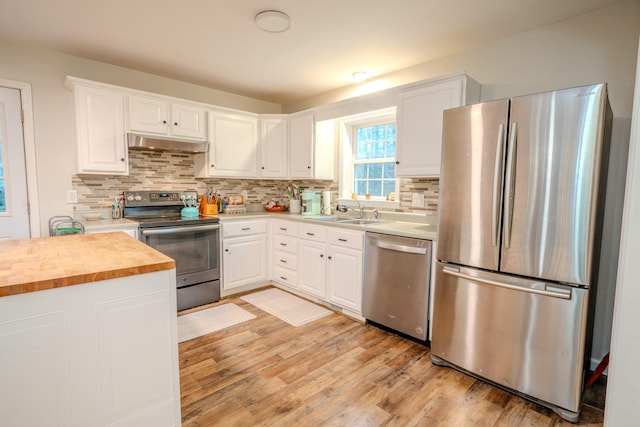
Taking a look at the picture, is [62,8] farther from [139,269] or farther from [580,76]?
[580,76]

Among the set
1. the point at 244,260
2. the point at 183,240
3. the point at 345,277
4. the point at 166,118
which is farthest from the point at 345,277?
the point at 166,118

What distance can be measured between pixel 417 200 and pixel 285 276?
168 centimetres

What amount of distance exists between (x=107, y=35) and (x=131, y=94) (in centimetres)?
57

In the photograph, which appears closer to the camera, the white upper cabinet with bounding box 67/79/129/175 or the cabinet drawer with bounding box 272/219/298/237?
the white upper cabinet with bounding box 67/79/129/175

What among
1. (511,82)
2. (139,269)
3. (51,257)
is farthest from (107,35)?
(511,82)

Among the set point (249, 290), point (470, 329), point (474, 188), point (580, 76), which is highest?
point (580, 76)

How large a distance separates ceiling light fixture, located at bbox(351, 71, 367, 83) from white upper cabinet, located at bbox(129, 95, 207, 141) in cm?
166

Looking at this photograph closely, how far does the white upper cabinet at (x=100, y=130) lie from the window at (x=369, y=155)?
7.50 feet

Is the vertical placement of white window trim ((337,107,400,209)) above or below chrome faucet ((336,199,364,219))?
above

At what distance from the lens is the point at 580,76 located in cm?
222

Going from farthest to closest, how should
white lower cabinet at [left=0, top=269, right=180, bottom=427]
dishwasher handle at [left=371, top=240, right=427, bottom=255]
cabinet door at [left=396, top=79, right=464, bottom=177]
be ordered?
cabinet door at [left=396, top=79, right=464, bottom=177] < dishwasher handle at [left=371, top=240, right=427, bottom=255] < white lower cabinet at [left=0, top=269, right=180, bottom=427]

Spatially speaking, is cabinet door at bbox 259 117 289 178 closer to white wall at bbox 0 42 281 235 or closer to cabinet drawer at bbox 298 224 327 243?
cabinet drawer at bbox 298 224 327 243

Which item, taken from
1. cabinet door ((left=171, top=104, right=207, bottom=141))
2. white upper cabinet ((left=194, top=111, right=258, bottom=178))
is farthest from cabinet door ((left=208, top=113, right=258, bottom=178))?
cabinet door ((left=171, top=104, right=207, bottom=141))

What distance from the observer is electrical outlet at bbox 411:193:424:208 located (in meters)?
3.08
